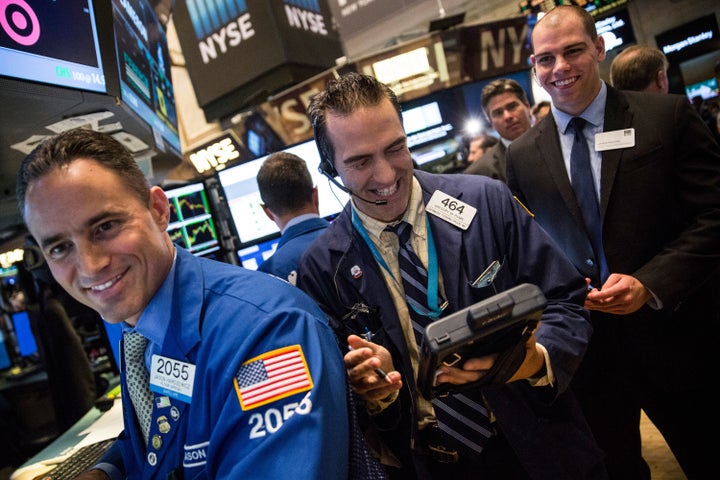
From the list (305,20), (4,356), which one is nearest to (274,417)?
(4,356)

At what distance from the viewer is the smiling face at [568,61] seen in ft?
6.11

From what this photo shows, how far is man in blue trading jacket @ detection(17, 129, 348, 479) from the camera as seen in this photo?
0.91m

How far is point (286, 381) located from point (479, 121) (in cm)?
783

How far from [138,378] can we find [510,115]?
2.97m

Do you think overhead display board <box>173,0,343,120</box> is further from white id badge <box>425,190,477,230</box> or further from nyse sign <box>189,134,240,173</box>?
white id badge <box>425,190,477,230</box>

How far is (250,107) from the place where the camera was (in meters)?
8.53

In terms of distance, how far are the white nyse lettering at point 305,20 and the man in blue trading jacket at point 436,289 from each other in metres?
7.24

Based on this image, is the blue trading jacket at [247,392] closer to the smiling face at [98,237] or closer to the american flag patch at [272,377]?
the american flag patch at [272,377]

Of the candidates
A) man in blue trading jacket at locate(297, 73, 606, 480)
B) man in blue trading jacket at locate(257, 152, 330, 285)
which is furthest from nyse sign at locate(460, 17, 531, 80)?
man in blue trading jacket at locate(297, 73, 606, 480)

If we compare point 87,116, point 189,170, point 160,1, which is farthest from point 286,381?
point 189,170

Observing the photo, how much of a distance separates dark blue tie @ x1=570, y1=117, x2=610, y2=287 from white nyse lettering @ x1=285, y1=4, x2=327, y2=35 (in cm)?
705

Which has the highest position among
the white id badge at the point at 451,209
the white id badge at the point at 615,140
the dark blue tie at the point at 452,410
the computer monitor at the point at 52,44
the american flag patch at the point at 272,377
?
the computer monitor at the point at 52,44

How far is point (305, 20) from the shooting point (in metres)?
8.28

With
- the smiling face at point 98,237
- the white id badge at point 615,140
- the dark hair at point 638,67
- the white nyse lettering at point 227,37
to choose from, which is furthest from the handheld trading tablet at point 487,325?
the white nyse lettering at point 227,37
